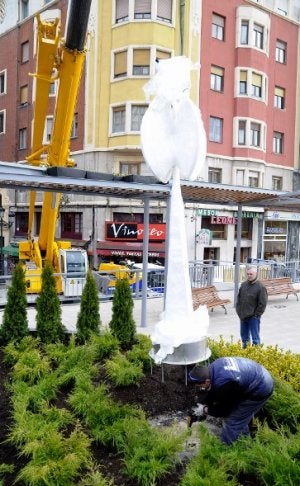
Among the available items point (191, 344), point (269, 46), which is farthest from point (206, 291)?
point (269, 46)

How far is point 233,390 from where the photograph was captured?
4801mm

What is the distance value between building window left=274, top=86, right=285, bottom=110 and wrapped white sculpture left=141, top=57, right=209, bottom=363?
87.8 ft

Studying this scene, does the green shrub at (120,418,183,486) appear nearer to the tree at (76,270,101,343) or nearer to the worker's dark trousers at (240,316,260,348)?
the tree at (76,270,101,343)

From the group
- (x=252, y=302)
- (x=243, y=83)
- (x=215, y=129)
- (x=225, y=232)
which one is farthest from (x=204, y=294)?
(x=243, y=83)

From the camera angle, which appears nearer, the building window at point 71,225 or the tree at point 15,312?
the tree at point 15,312

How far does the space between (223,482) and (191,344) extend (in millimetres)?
1758

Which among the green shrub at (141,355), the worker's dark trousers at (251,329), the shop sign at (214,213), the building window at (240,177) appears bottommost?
the green shrub at (141,355)

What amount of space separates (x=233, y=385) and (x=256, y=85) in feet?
88.1

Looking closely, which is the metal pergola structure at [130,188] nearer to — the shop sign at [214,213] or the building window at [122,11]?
the shop sign at [214,213]

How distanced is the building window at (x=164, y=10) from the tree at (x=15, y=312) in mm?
21364

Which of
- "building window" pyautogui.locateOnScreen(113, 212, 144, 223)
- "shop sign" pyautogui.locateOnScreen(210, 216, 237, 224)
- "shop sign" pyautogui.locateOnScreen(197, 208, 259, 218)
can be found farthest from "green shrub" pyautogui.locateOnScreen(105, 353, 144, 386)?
"shop sign" pyautogui.locateOnScreen(210, 216, 237, 224)

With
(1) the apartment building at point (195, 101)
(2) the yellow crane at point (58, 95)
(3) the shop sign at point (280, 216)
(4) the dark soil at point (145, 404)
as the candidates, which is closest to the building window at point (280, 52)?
(1) the apartment building at point (195, 101)

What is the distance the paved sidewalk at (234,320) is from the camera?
33.4 ft

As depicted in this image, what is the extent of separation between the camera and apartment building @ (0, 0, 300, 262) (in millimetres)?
24969
